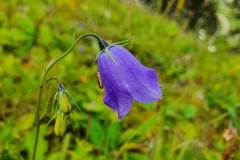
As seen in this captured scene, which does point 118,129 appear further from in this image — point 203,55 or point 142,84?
point 203,55

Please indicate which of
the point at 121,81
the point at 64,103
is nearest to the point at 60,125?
the point at 64,103

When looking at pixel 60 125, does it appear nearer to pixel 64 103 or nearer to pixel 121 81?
pixel 64 103

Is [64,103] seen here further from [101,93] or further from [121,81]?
[101,93]

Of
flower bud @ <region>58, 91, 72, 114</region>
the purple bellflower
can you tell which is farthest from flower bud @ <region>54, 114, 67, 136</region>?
the purple bellflower

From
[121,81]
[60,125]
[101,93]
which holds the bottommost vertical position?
[101,93]

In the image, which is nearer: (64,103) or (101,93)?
(64,103)

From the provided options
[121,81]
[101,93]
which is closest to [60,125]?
[121,81]

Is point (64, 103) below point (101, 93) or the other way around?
the other way around

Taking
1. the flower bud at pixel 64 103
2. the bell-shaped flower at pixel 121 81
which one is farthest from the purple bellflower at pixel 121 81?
the flower bud at pixel 64 103
